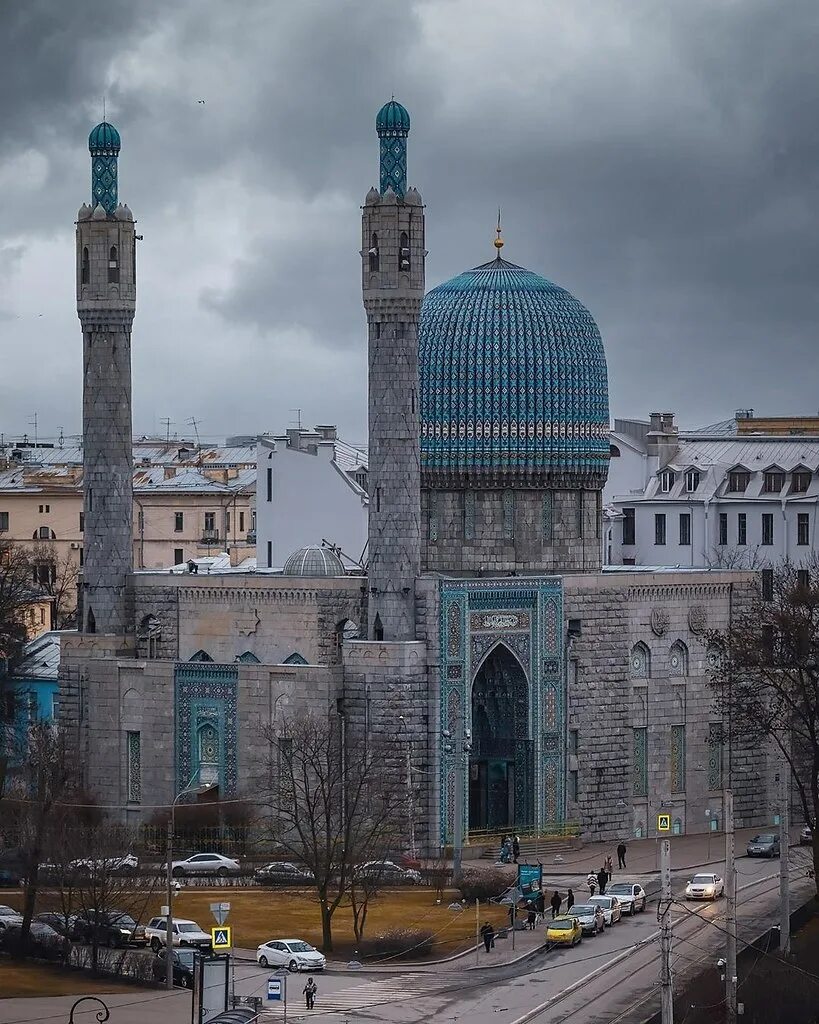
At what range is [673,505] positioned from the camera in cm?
12300

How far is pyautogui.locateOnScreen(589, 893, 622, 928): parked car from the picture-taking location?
7962cm

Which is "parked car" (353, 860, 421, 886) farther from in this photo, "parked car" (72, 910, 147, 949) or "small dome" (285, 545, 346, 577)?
"small dome" (285, 545, 346, 577)

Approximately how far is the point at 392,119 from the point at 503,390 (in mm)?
8969

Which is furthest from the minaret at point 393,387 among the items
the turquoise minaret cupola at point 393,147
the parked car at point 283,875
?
the parked car at point 283,875

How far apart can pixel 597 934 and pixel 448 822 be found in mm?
10233

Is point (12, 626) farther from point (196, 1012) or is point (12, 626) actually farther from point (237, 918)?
point (196, 1012)

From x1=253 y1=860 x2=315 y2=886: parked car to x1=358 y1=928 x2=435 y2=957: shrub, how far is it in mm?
6828

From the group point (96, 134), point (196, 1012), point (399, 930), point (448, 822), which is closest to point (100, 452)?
point (96, 134)

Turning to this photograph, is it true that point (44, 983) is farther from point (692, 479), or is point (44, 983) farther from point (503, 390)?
point (692, 479)

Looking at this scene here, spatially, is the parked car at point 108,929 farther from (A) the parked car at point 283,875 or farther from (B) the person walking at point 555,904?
(B) the person walking at point 555,904

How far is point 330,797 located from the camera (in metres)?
82.8

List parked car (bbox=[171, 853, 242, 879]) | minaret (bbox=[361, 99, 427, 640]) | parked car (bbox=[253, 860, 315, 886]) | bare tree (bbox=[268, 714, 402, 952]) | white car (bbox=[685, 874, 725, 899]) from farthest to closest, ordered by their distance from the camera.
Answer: minaret (bbox=[361, 99, 427, 640])
parked car (bbox=[171, 853, 242, 879])
parked car (bbox=[253, 860, 315, 886])
white car (bbox=[685, 874, 725, 899])
bare tree (bbox=[268, 714, 402, 952])

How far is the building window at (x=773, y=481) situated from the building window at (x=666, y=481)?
4.04 metres

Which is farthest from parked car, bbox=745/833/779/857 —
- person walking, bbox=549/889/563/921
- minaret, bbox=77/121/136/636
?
minaret, bbox=77/121/136/636
